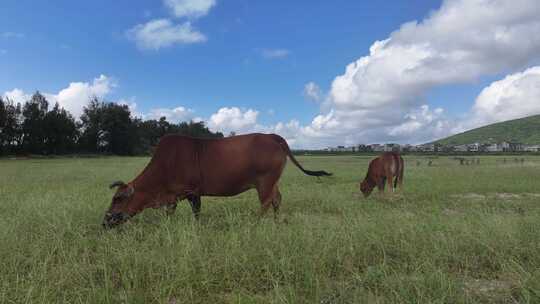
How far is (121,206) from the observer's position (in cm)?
612

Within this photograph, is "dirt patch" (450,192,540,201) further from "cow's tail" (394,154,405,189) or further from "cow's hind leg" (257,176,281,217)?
"cow's hind leg" (257,176,281,217)

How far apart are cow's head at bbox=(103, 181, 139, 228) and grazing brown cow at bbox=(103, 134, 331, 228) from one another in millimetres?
311

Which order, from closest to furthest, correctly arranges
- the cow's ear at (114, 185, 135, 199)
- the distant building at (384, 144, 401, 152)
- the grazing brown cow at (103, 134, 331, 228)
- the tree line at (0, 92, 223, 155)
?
the cow's ear at (114, 185, 135, 199) → the grazing brown cow at (103, 134, 331, 228) → the distant building at (384, 144, 401, 152) → the tree line at (0, 92, 223, 155)

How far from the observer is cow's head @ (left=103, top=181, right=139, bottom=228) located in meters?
5.88

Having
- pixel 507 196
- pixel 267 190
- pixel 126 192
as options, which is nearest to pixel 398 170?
pixel 507 196

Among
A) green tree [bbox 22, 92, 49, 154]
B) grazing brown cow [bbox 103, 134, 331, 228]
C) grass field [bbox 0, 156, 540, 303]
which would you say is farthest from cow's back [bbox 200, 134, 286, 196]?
green tree [bbox 22, 92, 49, 154]

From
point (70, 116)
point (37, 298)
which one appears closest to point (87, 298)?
point (37, 298)

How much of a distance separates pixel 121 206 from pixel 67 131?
65.7 metres

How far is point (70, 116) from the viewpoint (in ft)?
216

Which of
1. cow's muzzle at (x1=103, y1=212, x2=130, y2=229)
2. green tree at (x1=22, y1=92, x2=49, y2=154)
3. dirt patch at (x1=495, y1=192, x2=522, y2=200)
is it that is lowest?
dirt patch at (x1=495, y1=192, x2=522, y2=200)

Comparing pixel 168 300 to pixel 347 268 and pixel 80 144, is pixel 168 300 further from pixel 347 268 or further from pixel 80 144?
pixel 80 144

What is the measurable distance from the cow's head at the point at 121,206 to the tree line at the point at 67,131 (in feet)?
156

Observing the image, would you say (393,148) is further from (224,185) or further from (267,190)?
(224,185)

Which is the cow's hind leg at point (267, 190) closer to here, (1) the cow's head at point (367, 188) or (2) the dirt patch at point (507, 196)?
(1) the cow's head at point (367, 188)
